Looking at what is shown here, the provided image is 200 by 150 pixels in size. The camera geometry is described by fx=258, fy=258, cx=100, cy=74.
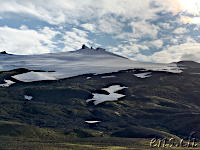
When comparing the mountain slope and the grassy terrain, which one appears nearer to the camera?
the grassy terrain

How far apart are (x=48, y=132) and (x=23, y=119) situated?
9.66 meters

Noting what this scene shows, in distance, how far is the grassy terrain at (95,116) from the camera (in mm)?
33219

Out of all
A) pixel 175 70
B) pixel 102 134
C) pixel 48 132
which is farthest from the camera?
pixel 175 70

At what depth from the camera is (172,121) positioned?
5072 centimetres

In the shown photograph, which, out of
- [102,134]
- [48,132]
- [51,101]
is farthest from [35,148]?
[51,101]

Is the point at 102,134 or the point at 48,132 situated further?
the point at 102,134

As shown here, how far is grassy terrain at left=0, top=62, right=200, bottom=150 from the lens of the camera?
33219 millimetres

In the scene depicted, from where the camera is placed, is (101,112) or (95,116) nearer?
(95,116)

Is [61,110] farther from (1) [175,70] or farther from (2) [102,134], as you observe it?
(1) [175,70]

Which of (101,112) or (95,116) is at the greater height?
(101,112)

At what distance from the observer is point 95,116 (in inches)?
2088

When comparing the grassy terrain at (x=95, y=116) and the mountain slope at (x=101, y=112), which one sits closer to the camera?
the grassy terrain at (x=95, y=116)

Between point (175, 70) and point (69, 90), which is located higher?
point (175, 70)

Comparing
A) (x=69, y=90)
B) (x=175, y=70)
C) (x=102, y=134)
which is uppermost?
(x=175, y=70)
